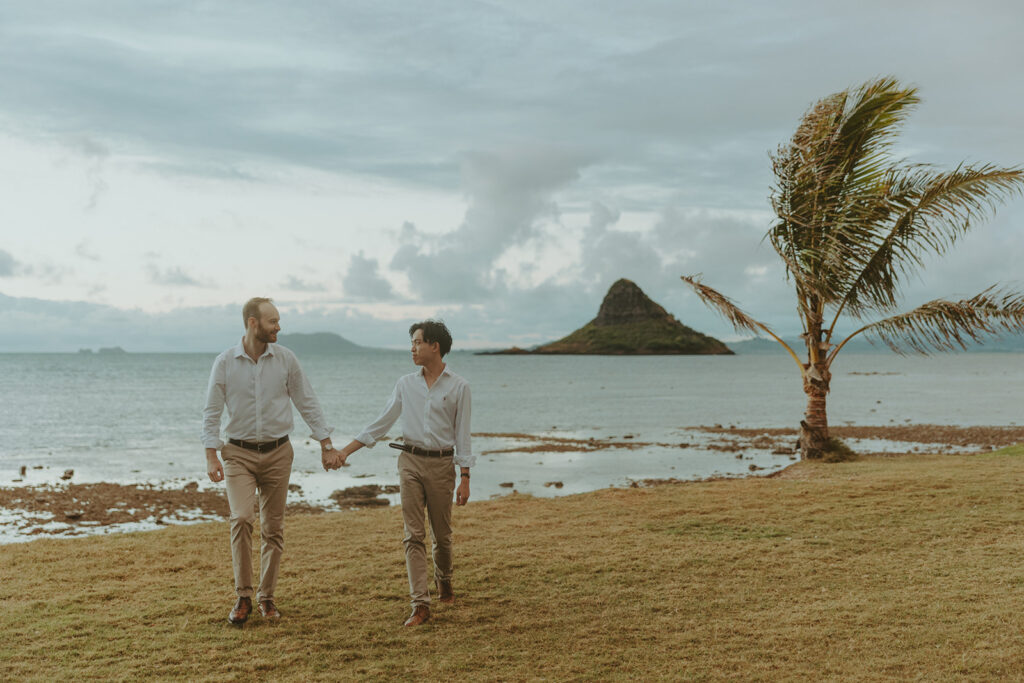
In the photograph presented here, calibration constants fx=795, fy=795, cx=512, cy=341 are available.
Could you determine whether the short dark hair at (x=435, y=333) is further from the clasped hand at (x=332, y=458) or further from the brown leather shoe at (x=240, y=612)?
the brown leather shoe at (x=240, y=612)

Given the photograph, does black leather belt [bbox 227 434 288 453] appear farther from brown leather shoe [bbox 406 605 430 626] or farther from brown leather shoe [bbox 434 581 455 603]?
brown leather shoe [bbox 434 581 455 603]

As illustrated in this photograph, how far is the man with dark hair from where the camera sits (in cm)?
608

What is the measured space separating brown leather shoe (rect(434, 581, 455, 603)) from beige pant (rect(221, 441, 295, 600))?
1359 mm

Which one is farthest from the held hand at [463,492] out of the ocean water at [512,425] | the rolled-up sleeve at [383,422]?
A: the ocean water at [512,425]

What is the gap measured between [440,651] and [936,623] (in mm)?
3769

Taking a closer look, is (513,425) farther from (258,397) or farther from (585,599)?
(258,397)

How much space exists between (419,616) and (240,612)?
4.55ft

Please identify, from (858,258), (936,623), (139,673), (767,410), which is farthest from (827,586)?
(767,410)

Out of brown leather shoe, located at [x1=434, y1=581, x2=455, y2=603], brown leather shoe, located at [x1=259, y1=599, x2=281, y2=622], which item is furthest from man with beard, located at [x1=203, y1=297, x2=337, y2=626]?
brown leather shoe, located at [x1=434, y1=581, x2=455, y2=603]

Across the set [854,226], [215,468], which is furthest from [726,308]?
[215,468]

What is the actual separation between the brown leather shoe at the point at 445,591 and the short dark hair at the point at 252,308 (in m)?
2.69

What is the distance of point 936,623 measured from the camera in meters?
6.06

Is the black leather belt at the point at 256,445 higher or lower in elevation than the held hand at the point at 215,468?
higher

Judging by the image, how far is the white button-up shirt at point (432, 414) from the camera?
608 cm
